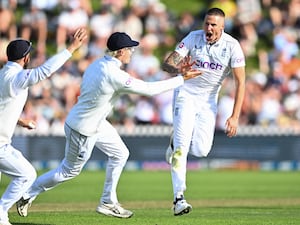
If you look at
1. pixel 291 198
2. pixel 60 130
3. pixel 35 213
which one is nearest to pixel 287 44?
pixel 60 130

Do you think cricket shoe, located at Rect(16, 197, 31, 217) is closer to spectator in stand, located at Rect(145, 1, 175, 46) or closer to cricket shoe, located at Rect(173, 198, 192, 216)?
cricket shoe, located at Rect(173, 198, 192, 216)

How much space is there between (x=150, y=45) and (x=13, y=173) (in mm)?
16400

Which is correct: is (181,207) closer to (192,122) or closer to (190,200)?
(192,122)

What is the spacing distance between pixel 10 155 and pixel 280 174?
45.9 ft

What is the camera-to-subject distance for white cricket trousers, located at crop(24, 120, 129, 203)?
12375mm

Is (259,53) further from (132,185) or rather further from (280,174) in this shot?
(132,185)

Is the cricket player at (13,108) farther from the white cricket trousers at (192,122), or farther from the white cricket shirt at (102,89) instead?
the white cricket trousers at (192,122)

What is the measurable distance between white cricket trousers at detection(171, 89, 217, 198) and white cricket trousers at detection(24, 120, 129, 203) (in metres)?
0.78

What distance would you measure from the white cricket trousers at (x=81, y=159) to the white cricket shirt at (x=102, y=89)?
15 cm

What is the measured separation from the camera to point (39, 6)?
93.5 ft

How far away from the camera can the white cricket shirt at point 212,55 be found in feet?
44.2

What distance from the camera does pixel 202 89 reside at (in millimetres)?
13953

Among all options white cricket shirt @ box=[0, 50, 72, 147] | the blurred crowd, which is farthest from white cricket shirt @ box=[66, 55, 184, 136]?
the blurred crowd

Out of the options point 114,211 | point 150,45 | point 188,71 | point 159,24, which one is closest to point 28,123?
point 114,211
